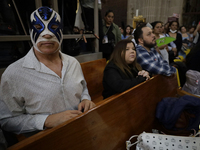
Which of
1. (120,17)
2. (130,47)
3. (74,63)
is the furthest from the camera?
(120,17)

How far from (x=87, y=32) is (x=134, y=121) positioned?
2.32 metres

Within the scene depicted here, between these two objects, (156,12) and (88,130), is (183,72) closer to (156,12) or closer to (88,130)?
(88,130)

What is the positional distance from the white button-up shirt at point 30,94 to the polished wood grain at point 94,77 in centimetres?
106

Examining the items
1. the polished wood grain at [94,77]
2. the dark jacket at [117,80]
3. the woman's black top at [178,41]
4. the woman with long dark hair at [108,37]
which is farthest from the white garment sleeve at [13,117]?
the woman's black top at [178,41]

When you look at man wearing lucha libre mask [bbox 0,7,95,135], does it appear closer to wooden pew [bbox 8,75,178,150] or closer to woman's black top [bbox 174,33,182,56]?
wooden pew [bbox 8,75,178,150]

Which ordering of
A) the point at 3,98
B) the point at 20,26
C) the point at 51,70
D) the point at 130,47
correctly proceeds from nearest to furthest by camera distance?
the point at 3,98 → the point at 51,70 → the point at 130,47 → the point at 20,26

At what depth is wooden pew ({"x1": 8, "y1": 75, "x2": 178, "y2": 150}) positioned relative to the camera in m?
0.68

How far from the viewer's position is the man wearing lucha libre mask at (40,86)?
0.83m

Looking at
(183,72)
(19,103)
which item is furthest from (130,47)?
(183,72)

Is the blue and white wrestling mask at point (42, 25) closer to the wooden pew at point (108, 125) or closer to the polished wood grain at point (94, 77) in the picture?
the wooden pew at point (108, 125)

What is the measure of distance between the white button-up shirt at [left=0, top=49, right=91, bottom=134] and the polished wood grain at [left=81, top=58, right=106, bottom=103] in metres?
1.06

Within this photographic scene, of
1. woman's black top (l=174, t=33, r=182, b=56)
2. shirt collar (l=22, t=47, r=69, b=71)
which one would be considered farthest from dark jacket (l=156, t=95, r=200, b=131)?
woman's black top (l=174, t=33, r=182, b=56)

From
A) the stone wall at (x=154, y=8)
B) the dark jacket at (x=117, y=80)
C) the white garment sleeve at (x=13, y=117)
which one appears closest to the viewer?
the white garment sleeve at (x=13, y=117)

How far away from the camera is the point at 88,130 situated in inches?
32.7
